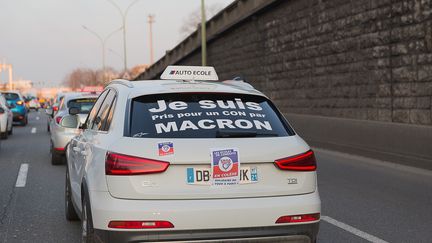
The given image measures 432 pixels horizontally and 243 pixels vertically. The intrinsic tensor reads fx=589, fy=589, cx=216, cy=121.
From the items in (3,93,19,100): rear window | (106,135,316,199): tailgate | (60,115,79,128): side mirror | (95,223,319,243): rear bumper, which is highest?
(3,93,19,100): rear window

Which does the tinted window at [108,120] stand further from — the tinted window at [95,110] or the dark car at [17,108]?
the dark car at [17,108]

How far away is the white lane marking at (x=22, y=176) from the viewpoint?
30.3ft

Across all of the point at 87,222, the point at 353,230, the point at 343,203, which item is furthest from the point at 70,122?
the point at 343,203

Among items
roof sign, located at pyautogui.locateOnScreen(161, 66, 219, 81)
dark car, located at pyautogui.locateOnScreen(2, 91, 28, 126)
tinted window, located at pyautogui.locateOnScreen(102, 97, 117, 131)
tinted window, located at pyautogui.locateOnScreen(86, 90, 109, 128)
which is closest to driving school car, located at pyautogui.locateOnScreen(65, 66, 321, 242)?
tinted window, located at pyautogui.locateOnScreen(102, 97, 117, 131)

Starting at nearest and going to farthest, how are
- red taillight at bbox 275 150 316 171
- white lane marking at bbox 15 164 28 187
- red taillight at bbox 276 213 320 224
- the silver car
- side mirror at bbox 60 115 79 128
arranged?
1. red taillight at bbox 276 213 320 224
2. red taillight at bbox 275 150 316 171
3. side mirror at bbox 60 115 79 128
4. white lane marking at bbox 15 164 28 187
5. the silver car

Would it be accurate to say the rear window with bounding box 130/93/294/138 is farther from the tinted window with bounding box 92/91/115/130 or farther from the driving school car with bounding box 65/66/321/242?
the tinted window with bounding box 92/91/115/130

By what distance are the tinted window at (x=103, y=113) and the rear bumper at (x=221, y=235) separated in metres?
1.12

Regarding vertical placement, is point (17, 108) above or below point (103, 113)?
above

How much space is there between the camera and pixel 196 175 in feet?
12.8

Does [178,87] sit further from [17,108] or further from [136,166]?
[17,108]

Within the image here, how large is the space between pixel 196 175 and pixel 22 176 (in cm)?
704

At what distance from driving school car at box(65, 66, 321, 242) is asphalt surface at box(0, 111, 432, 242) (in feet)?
5.68

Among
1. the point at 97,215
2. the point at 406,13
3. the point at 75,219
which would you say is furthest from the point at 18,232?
the point at 406,13

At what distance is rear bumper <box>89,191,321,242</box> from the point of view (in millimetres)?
3775
